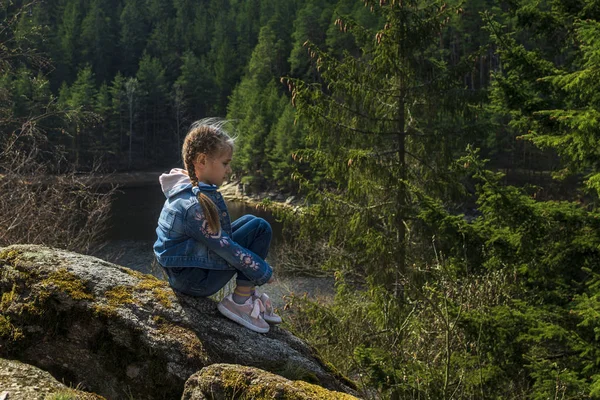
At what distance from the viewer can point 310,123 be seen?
1141cm

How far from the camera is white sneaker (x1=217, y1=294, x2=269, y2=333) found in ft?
11.9

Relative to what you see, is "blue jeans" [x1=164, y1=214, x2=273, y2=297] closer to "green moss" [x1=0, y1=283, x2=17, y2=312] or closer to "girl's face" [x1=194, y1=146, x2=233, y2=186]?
"girl's face" [x1=194, y1=146, x2=233, y2=186]

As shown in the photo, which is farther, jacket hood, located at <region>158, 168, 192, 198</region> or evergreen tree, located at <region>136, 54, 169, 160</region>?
evergreen tree, located at <region>136, 54, 169, 160</region>

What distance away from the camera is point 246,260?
349 cm

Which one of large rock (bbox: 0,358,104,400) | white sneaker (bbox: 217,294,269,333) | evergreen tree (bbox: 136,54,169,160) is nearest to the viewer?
large rock (bbox: 0,358,104,400)

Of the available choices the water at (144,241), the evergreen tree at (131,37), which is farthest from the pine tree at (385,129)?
the evergreen tree at (131,37)

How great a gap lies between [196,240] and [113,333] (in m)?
0.70

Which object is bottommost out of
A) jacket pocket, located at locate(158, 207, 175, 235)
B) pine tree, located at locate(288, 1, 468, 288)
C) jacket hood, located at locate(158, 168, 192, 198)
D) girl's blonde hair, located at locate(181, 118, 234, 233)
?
pine tree, located at locate(288, 1, 468, 288)

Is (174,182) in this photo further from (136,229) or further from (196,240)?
(136,229)

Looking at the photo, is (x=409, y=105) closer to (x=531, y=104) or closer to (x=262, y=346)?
(x=531, y=104)

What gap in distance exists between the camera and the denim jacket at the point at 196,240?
11.2ft

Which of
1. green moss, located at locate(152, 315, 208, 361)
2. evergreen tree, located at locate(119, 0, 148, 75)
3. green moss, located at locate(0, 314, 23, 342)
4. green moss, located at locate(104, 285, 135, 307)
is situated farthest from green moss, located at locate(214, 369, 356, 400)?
evergreen tree, located at locate(119, 0, 148, 75)

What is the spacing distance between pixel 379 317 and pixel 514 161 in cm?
4471

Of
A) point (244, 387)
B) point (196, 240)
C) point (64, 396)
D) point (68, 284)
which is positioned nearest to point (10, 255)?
point (68, 284)
